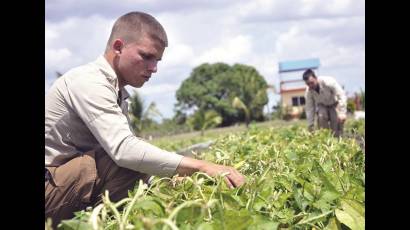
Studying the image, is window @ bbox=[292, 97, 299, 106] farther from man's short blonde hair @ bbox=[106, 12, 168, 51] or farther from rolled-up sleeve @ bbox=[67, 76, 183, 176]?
rolled-up sleeve @ bbox=[67, 76, 183, 176]

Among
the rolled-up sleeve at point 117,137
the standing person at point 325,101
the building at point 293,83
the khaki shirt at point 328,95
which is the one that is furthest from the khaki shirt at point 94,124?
the building at point 293,83

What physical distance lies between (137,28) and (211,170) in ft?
3.06

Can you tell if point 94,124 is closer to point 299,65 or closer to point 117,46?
point 117,46

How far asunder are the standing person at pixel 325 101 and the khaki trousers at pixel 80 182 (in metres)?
6.17

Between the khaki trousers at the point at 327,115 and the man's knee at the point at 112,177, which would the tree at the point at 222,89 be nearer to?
the khaki trousers at the point at 327,115

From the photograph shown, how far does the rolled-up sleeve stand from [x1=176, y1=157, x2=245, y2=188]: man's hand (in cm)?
3

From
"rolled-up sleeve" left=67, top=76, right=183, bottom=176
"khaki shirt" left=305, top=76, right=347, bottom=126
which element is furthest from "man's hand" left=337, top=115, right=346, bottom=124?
"rolled-up sleeve" left=67, top=76, right=183, bottom=176

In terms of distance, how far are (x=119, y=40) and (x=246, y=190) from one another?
3.91 feet

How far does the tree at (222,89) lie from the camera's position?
52.3m

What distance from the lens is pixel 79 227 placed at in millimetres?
1572

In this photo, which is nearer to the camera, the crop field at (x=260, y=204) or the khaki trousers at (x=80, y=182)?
the crop field at (x=260, y=204)

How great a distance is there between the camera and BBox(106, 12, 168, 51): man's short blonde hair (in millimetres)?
2875
